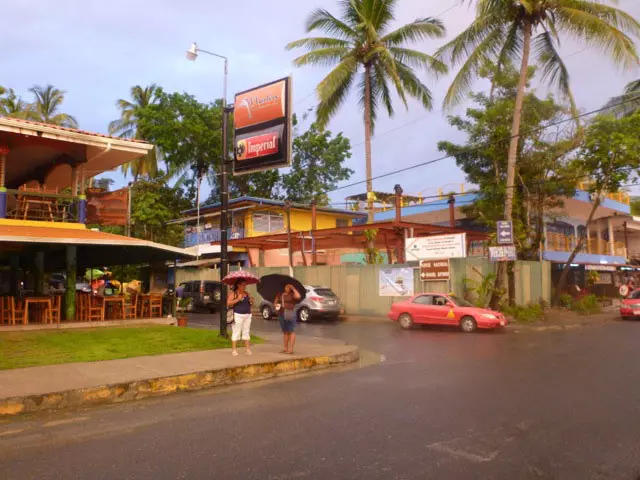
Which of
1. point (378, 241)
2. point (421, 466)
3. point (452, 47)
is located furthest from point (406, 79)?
point (421, 466)

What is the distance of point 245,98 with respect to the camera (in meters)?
13.6

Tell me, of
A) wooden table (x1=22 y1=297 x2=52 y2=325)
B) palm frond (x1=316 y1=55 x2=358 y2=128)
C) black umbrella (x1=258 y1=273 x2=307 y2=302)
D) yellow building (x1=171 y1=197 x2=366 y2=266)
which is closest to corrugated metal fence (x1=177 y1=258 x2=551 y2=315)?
palm frond (x1=316 y1=55 x2=358 y2=128)

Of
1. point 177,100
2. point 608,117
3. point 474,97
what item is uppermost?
point 177,100

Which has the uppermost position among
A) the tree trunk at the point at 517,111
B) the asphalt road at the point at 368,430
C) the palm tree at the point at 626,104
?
the palm tree at the point at 626,104

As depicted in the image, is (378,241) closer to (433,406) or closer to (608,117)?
(608,117)

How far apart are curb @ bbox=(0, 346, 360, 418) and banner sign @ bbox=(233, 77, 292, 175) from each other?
4.80 m

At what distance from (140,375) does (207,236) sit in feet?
96.3

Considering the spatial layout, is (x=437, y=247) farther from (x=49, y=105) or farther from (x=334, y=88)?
(x=49, y=105)

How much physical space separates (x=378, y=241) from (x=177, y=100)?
63.5 ft

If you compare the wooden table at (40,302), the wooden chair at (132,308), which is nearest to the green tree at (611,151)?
the wooden chair at (132,308)

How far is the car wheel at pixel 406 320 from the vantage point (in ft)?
62.4

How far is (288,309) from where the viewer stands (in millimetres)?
11594

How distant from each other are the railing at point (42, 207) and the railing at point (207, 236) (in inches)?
735

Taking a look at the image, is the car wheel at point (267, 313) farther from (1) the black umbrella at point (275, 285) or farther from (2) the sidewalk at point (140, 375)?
(1) the black umbrella at point (275, 285)
